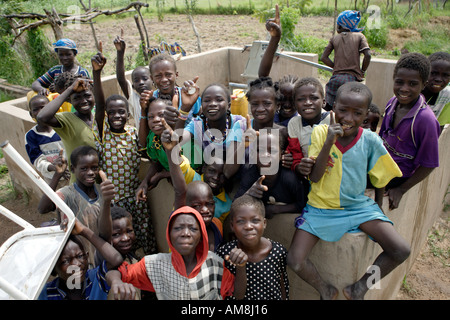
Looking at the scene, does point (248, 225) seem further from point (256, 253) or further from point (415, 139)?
point (415, 139)

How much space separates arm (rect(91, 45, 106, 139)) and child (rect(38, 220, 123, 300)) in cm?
99

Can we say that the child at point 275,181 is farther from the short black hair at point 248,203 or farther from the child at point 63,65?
the child at point 63,65

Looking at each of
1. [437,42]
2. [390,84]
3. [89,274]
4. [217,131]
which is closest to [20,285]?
[89,274]

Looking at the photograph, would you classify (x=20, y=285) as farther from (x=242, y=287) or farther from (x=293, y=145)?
(x=293, y=145)

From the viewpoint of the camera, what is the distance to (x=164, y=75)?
356 cm

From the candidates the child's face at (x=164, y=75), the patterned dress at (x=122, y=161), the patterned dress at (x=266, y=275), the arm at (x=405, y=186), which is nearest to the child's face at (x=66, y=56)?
Result: the child's face at (x=164, y=75)

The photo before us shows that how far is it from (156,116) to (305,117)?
3.65ft

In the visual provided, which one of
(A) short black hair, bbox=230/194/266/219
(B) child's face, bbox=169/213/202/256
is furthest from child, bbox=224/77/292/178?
(B) child's face, bbox=169/213/202/256

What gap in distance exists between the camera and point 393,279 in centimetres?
318

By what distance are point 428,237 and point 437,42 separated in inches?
346

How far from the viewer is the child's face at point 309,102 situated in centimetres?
279

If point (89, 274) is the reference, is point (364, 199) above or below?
above

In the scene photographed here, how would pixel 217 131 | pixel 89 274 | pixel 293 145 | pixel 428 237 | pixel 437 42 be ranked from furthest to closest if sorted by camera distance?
1. pixel 437 42
2. pixel 428 237
3. pixel 217 131
4. pixel 293 145
5. pixel 89 274

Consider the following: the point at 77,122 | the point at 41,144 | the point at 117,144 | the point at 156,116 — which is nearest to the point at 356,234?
the point at 156,116
